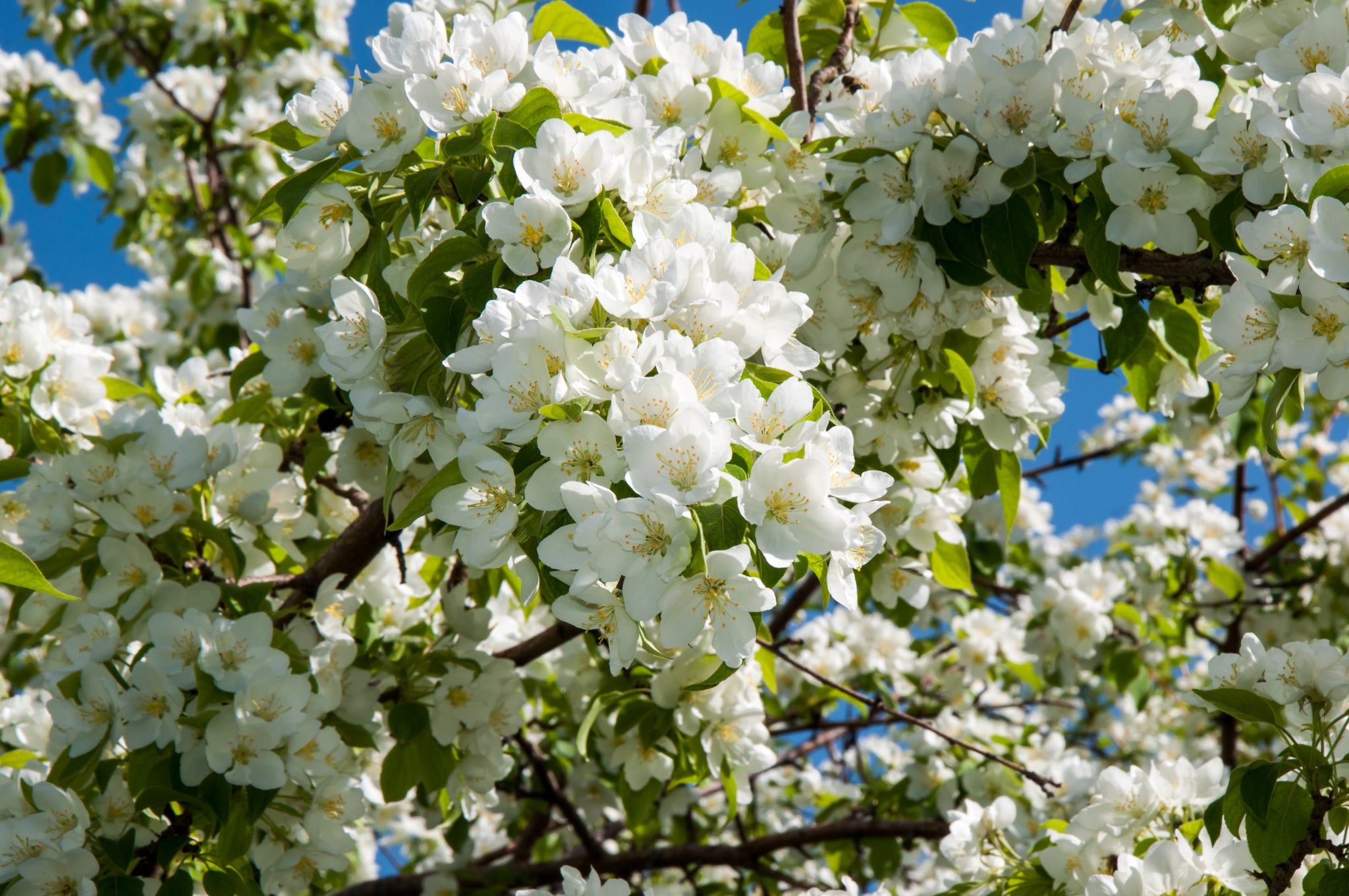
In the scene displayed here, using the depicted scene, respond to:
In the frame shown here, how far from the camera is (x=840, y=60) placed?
2412 mm

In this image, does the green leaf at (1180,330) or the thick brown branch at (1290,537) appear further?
the thick brown branch at (1290,537)

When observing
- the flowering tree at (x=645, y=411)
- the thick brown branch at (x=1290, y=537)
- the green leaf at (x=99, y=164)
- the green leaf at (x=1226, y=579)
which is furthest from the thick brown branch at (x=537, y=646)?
the green leaf at (x=99, y=164)

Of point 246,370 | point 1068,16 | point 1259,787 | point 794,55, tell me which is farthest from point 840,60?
point 1259,787

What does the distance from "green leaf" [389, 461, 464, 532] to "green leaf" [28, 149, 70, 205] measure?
411 centimetres

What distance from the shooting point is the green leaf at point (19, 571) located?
125 centimetres

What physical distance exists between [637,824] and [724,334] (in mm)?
1563

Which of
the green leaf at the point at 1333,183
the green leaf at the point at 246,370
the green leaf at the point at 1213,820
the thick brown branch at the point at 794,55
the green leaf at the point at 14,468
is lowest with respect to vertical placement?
the green leaf at the point at 1213,820

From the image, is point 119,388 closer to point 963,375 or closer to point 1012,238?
point 963,375

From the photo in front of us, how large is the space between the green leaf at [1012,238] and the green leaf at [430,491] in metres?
0.98

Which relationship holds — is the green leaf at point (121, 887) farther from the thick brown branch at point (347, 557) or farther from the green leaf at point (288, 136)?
the green leaf at point (288, 136)

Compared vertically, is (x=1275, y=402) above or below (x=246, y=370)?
below

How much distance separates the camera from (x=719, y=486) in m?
1.20

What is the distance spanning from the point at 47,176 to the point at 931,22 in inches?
157

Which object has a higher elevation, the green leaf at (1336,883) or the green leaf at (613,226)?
the green leaf at (613,226)
